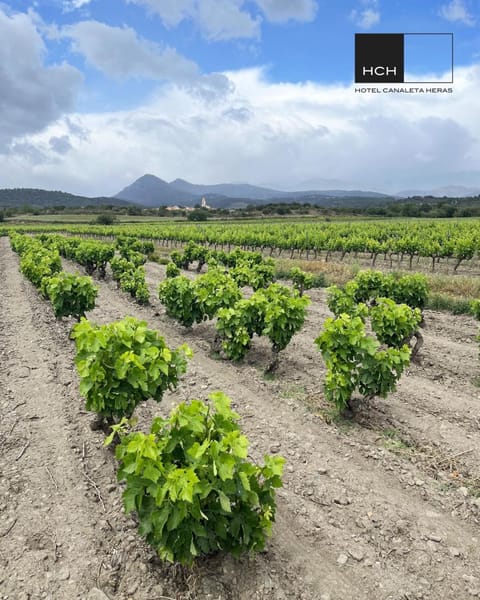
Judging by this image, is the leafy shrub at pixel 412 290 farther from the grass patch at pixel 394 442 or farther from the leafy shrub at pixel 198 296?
the grass patch at pixel 394 442

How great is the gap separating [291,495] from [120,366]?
284 centimetres

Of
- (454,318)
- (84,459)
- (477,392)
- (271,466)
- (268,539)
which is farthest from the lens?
(454,318)

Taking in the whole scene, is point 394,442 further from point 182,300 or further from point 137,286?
point 137,286

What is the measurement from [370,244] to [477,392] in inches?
836

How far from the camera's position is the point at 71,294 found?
1176cm

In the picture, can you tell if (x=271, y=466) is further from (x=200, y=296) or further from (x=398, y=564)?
(x=200, y=296)

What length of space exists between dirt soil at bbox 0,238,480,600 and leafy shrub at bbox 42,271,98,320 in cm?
209

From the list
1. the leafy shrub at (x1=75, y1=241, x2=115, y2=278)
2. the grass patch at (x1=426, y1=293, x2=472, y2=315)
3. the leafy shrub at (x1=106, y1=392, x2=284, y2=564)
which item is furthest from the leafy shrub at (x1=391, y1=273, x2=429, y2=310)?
the leafy shrub at (x1=75, y1=241, x2=115, y2=278)

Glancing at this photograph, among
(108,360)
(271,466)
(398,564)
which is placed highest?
(108,360)

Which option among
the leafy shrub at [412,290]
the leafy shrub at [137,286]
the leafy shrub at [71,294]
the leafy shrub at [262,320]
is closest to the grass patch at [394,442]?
the leafy shrub at [262,320]

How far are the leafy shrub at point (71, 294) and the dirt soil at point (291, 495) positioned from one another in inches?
82.4

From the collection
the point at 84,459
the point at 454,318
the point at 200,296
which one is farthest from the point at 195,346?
Result: the point at 454,318

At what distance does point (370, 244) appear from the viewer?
→ 95.1 ft

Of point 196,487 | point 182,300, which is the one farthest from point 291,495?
point 182,300
